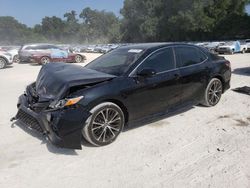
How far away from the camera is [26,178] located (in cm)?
326

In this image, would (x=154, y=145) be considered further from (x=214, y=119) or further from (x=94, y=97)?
(x=214, y=119)

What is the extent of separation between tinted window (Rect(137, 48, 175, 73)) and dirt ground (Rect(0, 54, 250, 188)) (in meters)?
1.08

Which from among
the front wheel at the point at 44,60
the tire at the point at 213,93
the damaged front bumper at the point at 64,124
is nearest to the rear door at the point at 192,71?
the tire at the point at 213,93

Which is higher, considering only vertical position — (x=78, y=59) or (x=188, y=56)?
(x=188, y=56)

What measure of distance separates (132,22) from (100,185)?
59372 mm

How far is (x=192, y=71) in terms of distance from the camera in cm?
538

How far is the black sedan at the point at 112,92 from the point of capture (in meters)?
3.77

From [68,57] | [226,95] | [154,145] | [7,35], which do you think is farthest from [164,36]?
[7,35]

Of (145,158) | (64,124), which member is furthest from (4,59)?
(145,158)

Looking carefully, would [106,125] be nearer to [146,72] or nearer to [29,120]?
[146,72]

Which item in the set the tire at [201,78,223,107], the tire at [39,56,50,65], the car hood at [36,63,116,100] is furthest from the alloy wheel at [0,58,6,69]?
the tire at [201,78,223,107]

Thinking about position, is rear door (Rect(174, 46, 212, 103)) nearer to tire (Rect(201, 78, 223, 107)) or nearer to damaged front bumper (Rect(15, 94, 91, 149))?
tire (Rect(201, 78, 223, 107))

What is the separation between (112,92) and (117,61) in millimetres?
1082

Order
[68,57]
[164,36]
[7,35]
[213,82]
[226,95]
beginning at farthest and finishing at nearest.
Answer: [7,35], [164,36], [68,57], [226,95], [213,82]
